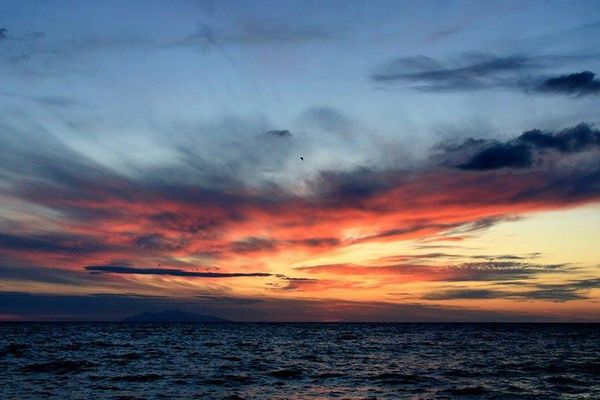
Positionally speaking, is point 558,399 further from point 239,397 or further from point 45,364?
point 45,364

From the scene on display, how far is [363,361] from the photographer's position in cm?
Result: 5409

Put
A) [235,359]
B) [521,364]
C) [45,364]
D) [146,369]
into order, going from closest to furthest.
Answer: [146,369], [45,364], [521,364], [235,359]

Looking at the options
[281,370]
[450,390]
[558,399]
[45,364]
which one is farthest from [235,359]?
[558,399]

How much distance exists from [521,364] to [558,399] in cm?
2234

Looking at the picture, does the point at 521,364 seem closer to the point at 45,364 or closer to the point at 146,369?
the point at 146,369

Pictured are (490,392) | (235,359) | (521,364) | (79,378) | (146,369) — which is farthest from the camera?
(235,359)

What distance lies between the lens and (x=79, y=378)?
123 feet

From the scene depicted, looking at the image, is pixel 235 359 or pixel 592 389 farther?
pixel 235 359

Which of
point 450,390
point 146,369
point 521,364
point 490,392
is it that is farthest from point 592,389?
point 146,369

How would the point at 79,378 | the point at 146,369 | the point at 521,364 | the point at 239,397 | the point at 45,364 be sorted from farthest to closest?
the point at 521,364
the point at 45,364
the point at 146,369
the point at 79,378
the point at 239,397

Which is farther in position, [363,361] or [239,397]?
[363,361]

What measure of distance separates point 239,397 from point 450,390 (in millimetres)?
13656

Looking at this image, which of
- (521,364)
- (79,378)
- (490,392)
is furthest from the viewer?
(521,364)

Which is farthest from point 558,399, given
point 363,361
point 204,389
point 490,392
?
point 363,361
